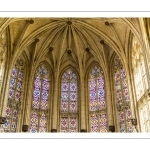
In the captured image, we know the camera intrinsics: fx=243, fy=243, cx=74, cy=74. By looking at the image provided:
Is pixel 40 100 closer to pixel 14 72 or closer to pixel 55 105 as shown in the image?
pixel 55 105

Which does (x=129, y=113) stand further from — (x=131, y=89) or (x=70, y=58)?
(x=70, y=58)

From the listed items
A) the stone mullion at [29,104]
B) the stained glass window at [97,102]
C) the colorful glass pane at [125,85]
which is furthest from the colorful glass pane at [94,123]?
the stone mullion at [29,104]

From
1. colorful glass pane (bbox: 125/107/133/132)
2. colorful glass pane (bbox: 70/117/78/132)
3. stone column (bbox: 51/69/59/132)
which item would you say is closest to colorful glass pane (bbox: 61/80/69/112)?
stone column (bbox: 51/69/59/132)

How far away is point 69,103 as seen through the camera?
18391 mm

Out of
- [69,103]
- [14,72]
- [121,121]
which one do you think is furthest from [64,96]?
[121,121]

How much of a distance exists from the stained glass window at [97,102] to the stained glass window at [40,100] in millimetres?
3343

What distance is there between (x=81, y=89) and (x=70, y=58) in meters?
3.07

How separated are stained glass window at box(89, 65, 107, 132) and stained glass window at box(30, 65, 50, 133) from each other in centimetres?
334

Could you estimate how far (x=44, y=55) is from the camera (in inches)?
754

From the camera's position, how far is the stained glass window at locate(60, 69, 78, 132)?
17562 millimetres

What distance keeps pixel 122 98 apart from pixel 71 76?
467cm

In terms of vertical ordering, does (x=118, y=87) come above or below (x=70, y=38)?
below

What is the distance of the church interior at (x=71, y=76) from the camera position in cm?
1577
